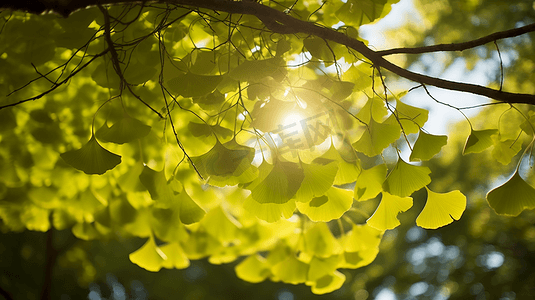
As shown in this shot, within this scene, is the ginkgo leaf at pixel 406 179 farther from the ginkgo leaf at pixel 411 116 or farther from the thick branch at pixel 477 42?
the thick branch at pixel 477 42

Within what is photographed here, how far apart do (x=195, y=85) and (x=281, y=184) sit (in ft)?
0.99

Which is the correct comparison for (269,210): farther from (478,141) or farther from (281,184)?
(478,141)

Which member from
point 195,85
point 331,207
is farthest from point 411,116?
point 195,85

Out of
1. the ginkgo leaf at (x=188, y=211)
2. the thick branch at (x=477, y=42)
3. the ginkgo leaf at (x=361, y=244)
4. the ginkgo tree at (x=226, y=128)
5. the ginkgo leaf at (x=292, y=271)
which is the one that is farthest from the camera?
the ginkgo leaf at (x=292, y=271)

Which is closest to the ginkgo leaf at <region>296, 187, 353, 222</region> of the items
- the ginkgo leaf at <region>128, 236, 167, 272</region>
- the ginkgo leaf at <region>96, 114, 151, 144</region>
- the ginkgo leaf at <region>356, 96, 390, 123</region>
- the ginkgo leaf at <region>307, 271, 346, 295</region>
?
the ginkgo leaf at <region>356, 96, 390, 123</region>

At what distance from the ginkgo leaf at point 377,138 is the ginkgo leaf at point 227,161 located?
0.31m

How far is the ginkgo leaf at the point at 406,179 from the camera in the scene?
2.42 feet

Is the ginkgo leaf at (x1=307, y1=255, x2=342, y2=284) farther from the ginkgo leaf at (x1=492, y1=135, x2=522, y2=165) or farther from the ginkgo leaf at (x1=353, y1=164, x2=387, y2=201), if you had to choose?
the ginkgo leaf at (x1=492, y1=135, x2=522, y2=165)

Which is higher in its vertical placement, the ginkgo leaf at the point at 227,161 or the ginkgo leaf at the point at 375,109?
the ginkgo leaf at the point at 375,109

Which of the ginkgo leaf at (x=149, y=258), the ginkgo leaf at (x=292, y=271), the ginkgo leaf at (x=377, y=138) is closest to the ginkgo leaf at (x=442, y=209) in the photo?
the ginkgo leaf at (x=377, y=138)

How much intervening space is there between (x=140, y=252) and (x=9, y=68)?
88 cm

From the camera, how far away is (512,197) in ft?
2.39

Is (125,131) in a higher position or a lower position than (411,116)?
lower

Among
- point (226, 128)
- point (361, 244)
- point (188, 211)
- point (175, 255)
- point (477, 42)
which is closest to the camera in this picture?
point (477, 42)
